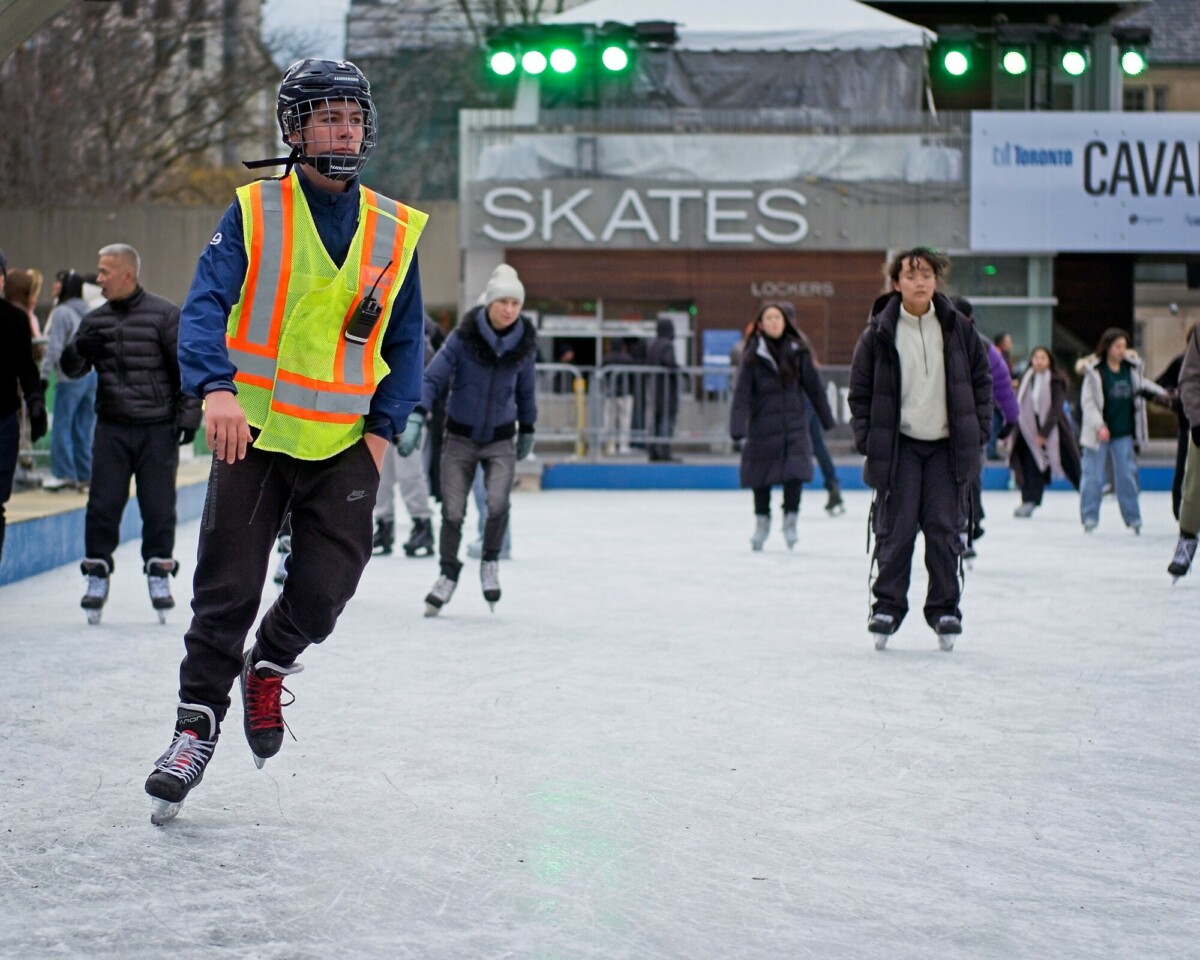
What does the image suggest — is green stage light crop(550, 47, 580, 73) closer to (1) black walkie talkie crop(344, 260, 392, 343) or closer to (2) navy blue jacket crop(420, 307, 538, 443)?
(2) navy blue jacket crop(420, 307, 538, 443)

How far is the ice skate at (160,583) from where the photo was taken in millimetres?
8133

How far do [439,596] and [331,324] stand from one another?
14.5ft

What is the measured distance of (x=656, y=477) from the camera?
20.1m

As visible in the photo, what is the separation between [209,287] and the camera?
412 cm

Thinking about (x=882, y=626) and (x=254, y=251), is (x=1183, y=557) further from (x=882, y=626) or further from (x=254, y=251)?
(x=254, y=251)

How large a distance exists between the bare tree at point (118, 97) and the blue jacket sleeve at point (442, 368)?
2313 centimetres

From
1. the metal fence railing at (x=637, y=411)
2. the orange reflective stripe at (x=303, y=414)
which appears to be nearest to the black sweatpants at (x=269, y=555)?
the orange reflective stripe at (x=303, y=414)

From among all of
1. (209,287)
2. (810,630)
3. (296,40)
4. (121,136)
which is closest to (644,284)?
(296,40)

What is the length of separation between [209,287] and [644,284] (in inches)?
851

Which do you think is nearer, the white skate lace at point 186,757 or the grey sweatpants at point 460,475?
the white skate lace at point 186,757

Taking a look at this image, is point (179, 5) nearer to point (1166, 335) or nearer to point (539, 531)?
point (1166, 335)

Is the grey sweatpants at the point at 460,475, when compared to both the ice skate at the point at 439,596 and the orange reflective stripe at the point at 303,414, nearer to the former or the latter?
the ice skate at the point at 439,596

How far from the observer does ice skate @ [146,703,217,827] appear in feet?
13.5

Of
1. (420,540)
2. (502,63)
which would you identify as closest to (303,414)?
(420,540)
